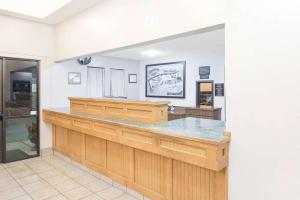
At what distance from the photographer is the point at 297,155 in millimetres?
1573

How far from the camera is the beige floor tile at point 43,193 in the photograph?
275 cm

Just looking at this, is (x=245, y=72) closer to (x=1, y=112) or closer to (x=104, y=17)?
(x=104, y=17)

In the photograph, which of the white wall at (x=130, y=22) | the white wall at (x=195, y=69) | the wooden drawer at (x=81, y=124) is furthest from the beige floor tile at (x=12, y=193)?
the white wall at (x=195, y=69)

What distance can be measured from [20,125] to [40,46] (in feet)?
5.40

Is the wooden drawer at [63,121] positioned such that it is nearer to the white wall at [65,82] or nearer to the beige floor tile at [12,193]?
the white wall at [65,82]

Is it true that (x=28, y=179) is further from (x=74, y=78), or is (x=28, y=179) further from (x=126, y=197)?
(x=74, y=78)

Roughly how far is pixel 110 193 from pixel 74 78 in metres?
2.95

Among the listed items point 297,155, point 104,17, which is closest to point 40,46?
point 104,17

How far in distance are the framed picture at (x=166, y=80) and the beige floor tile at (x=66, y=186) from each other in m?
4.03

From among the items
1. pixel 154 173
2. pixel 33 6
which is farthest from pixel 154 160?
pixel 33 6

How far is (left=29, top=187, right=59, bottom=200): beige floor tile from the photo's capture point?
275cm

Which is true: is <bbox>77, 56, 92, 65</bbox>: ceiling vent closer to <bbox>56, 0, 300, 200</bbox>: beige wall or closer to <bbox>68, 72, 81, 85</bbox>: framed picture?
<bbox>68, 72, 81, 85</bbox>: framed picture

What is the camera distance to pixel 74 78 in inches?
192

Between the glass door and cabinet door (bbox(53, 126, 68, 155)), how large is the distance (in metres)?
0.35
